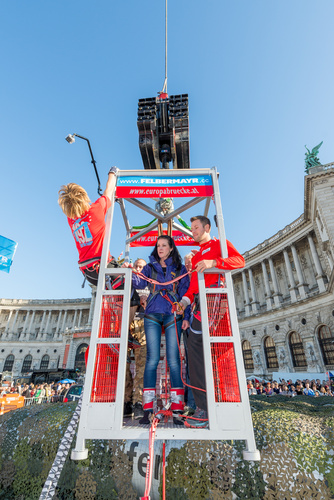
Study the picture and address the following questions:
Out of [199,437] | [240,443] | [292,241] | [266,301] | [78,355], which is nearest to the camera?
[199,437]

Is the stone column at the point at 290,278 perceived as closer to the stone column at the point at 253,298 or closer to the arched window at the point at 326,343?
the arched window at the point at 326,343

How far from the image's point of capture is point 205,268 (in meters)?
2.72

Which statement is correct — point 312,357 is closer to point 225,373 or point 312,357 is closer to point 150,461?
point 225,373

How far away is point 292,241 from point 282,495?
113 feet

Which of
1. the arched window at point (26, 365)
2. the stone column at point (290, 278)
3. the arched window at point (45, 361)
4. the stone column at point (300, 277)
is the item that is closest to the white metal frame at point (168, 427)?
the stone column at point (300, 277)

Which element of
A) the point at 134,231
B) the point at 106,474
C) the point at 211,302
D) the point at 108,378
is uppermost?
the point at 134,231

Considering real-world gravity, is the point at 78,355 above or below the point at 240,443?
above

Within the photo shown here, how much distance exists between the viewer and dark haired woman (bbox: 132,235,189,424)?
2.87 metres

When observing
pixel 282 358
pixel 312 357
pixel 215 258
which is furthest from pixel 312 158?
pixel 215 258

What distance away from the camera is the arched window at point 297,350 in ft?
92.2

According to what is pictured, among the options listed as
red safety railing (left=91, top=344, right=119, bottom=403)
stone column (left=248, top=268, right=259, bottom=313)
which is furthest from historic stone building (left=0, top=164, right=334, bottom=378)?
red safety railing (left=91, top=344, right=119, bottom=403)

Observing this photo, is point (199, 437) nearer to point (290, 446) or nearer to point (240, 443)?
point (240, 443)

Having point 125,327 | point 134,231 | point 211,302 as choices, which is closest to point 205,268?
point 211,302

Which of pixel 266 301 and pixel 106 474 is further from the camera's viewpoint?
pixel 266 301
